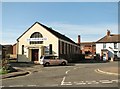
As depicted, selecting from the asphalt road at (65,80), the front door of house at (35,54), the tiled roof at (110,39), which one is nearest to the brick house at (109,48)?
the tiled roof at (110,39)

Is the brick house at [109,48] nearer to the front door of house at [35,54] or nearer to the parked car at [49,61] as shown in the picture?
the front door of house at [35,54]

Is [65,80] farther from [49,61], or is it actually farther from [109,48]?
[109,48]

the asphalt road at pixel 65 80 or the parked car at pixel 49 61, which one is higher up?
the parked car at pixel 49 61

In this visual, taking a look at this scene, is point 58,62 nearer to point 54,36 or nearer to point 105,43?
point 54,36

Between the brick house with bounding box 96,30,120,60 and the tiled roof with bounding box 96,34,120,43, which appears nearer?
the brick house with bounding box 96,30,120,60

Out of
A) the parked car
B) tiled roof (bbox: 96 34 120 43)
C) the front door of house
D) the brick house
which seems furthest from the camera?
tiled roof (bbox: 96 34 120 43)

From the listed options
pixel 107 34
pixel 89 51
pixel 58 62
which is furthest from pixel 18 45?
pixel 89 51

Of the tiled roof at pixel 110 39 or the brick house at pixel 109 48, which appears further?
the tiled roof at pixel 110 39

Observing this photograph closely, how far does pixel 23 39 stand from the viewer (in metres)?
51.4

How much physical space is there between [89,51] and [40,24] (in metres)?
59.5

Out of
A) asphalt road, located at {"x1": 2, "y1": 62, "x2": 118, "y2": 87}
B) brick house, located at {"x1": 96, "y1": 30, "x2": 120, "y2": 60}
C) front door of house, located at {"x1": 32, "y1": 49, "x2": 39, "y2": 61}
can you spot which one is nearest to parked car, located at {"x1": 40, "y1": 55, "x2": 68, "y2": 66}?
front door of house, located at {"x1": 32, "y1": 49, "x2": 39, "y2": 61}

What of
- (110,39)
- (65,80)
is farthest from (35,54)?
(65,80)

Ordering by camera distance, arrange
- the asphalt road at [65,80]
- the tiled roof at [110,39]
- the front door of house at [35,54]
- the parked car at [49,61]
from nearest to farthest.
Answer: the asphalt road at [65,80] < the parked car at [49,61] < the front door of house at [35,54] < the tiled roof at [110,39]

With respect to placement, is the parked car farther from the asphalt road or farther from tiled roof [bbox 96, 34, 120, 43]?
tiled roof [bbox 96, 34, 120, 43]
